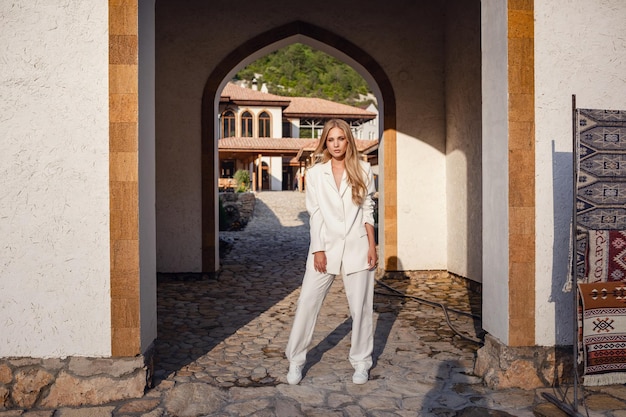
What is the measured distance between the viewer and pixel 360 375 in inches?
132

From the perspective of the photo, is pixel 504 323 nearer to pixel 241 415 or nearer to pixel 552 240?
pixel 552 240

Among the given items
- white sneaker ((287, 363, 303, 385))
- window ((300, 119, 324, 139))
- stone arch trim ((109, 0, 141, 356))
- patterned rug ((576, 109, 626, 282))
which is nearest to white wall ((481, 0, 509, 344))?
patterned rug ((576, 109, 626, 282))

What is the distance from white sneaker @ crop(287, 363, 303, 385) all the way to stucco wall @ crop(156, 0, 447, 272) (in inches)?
167

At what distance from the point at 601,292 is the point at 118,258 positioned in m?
2.95

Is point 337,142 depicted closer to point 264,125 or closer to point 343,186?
point 343,186

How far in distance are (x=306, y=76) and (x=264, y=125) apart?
23808 mm

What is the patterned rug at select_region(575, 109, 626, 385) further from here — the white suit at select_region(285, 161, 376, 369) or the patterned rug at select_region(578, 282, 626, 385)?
the white suit at select_region(285, 161, 376, 369)

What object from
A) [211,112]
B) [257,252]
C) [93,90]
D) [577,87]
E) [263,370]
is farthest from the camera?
[257,252]

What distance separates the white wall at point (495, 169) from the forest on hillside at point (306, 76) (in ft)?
157

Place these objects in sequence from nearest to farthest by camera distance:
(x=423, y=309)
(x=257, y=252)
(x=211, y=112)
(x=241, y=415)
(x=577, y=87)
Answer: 1. (x=241, y=415)
2. (x=577, y=87)
3. (x=423, y=309)
4. (x=211, y=112)
5. (x=257, y=252)

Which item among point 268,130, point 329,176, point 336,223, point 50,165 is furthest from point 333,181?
point 268,130

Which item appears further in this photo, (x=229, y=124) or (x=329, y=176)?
(x=229, y=124)

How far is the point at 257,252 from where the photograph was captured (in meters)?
10.4

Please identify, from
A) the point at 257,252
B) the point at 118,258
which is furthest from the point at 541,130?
the point at 257,252
